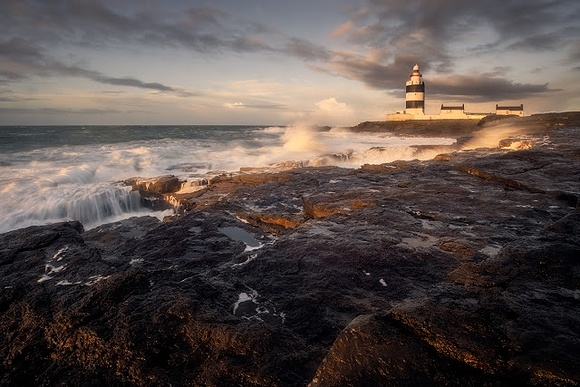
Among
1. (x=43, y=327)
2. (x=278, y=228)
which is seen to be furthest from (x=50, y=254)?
(x=278, y=228)

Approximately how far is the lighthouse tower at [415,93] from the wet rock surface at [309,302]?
57.7m

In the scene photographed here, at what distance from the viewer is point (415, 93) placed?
58750 mm

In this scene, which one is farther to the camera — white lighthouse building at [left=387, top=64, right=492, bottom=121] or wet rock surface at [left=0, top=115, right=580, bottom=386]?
white lighthouse building at [left=387, top=64, right=492, bottom=121]

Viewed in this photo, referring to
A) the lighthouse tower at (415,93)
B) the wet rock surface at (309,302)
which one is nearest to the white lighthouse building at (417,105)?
the lighthouse tower at (415,93)

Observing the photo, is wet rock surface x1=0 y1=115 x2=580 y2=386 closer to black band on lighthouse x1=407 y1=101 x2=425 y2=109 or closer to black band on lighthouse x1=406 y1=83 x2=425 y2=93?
black band on lighthouse x1=406 y1=83 x2=425 y2=93

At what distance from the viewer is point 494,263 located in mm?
3297

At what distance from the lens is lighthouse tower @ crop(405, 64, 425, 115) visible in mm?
58094

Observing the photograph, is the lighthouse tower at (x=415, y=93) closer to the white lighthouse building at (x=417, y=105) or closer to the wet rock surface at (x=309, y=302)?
the white lighthouse building at (x=417, y=105)

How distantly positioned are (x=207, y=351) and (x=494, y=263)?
105 inches

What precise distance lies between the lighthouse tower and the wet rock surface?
189 ft

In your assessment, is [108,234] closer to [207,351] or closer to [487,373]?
[207,351]

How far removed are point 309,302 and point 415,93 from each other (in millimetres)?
61966

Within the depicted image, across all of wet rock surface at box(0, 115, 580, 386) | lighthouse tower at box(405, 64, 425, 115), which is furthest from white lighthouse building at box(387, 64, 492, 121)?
wet rock surface at box(0, 115, 580, 386)

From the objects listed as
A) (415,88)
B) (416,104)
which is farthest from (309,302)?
(416,104)
